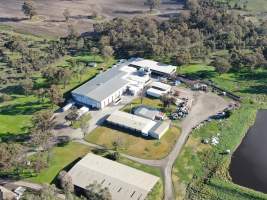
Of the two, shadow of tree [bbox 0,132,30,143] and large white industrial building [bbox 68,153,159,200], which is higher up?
shadow of tree [bbox 0,132,30,143]

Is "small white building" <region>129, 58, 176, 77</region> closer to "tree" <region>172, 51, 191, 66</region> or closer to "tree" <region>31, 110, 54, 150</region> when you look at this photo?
"tree" <region>172, 51, 191, 66</region>

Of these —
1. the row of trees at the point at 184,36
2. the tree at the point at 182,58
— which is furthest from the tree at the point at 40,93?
the tree at the point at 182,58

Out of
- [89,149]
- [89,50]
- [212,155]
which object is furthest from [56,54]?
[212,155]

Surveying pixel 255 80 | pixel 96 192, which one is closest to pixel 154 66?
pixel 255 80

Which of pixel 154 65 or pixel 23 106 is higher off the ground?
pixel 154 65

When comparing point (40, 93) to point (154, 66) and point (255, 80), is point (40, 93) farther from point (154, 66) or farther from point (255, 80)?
point (255, 80)

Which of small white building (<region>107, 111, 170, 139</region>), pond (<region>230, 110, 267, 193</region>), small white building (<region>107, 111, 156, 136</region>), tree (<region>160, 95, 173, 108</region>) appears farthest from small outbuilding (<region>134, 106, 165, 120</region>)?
pond (<region>230, 110, 267, 193</region>)
